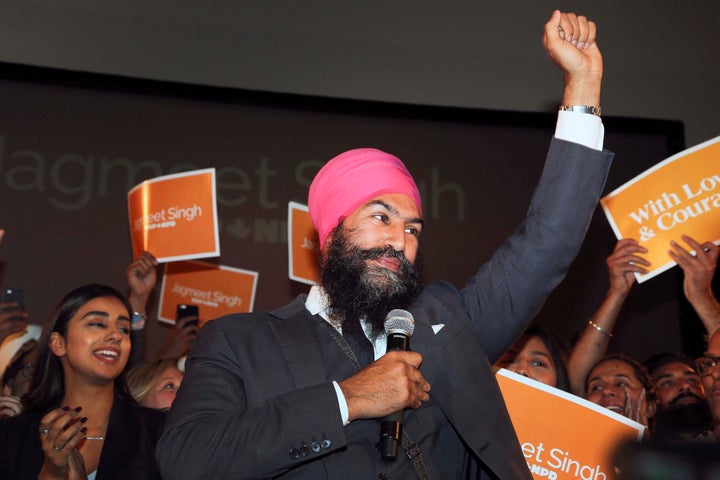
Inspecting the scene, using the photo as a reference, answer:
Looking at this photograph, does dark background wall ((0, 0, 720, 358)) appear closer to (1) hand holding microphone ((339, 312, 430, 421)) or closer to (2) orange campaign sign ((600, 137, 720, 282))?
(2) orange campaign sign ((600, 137, 720, 282))

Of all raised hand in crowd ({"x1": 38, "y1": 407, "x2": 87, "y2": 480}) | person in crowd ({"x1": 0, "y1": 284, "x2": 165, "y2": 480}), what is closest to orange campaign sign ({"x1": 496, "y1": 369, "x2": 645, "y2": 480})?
person in crowd ({"x1": 0, "y1": 284, "x2": 165, "y2": 480})

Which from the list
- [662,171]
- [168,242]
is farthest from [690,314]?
[168,242]

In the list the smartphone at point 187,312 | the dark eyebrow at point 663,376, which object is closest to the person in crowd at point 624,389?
the dark eyebrow at point 663,376

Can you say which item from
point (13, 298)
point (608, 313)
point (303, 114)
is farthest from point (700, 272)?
point (13, 298)

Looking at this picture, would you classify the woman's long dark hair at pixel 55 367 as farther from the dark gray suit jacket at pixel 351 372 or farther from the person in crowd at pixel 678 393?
the person in crowd at pixel 678 393

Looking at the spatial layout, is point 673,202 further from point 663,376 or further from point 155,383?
point 155,383

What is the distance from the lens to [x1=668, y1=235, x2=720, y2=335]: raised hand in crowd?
3826mm

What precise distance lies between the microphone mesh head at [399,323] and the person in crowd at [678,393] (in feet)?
6.38

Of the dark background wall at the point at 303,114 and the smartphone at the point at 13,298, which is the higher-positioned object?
the dark background wall at the point at 303,114

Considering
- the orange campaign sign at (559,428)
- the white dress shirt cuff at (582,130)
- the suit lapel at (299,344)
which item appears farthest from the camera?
the orange campaign sign at (559,428)

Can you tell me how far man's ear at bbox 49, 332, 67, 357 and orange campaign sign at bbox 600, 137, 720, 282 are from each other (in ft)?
7.68

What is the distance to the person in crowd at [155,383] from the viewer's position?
4059 millimetres

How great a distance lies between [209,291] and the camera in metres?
5.08

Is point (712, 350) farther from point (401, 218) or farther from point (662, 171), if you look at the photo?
point (401, 218)
